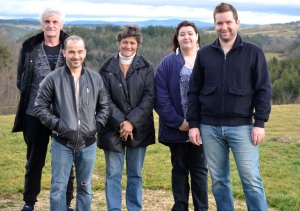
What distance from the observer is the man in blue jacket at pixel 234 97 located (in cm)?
462

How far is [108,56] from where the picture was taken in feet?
232

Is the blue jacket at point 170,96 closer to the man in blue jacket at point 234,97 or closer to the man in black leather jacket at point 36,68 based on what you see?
the man in blue jacket at point 234,97

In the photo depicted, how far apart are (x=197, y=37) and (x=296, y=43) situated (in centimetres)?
10200

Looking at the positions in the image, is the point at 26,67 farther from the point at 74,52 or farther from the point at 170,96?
the point at 170,96

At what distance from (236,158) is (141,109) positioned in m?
1.17

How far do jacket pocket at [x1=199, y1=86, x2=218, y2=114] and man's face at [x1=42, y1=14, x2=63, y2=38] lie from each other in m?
1.73

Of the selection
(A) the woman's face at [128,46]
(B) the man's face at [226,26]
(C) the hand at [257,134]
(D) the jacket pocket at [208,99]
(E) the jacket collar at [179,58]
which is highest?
(B) the man's face at [226,26]

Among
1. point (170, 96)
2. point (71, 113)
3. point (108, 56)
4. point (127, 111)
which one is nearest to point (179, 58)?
point (170, 96)

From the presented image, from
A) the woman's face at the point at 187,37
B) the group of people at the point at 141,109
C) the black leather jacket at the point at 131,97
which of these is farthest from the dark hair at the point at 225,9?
the black leather jacket at the point at 131,97

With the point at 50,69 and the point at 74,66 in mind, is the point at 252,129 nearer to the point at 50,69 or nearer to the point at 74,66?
the point at 74,66

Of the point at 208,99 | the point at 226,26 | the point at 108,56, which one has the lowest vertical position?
the point at 108,56

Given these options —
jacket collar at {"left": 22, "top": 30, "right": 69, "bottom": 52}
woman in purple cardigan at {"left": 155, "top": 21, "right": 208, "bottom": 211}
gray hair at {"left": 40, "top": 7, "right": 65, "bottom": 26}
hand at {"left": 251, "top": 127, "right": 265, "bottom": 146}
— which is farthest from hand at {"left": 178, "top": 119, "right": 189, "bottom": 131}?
gray hair at {"left": 40, "top": 7, "right": 65, "bottom": 26}

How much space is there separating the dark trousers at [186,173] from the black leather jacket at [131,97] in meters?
0.46

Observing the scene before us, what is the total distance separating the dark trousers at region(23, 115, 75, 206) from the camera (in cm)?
526
